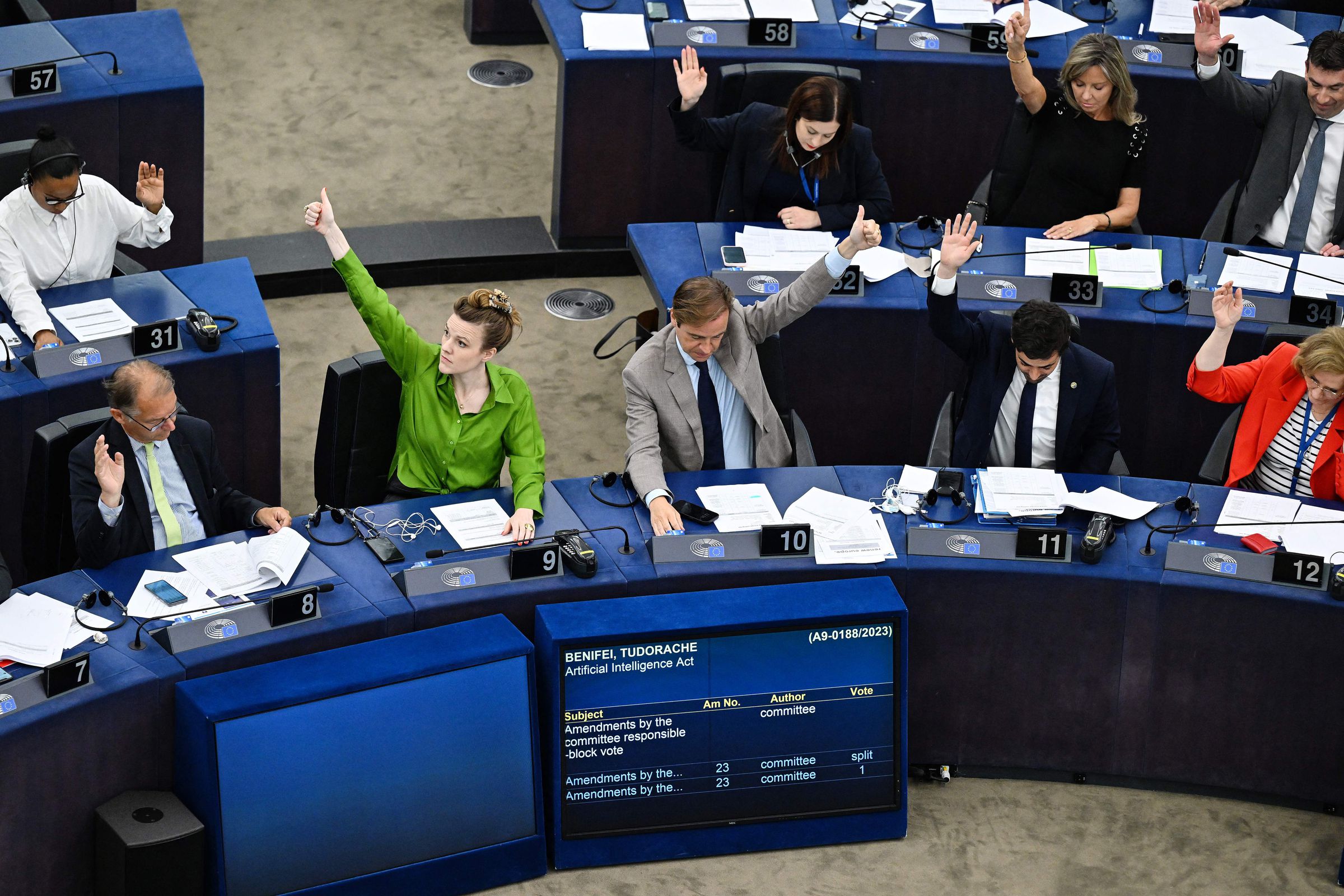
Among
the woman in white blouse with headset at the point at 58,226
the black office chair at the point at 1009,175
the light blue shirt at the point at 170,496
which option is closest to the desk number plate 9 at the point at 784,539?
the light blue shirt at the point at 170,496

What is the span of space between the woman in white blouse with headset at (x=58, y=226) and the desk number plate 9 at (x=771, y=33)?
2547 mm

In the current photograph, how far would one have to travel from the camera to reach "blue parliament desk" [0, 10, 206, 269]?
679 centimetres

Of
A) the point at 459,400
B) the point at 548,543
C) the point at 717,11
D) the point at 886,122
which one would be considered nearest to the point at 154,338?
the point at 459,400

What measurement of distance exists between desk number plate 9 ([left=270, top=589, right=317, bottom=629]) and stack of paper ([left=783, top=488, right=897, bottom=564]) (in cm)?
138

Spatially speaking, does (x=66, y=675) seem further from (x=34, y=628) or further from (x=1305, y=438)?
(x=1305, y=438)

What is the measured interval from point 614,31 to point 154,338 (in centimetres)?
269

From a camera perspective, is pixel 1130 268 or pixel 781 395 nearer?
pixel 781 395

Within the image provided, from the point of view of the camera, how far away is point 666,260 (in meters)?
6.39

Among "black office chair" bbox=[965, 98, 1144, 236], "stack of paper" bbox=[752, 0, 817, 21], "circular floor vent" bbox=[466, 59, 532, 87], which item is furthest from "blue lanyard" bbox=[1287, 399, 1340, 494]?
"circular floor vent" bbox=[466, 59, 532, 87]

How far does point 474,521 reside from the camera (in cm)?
513

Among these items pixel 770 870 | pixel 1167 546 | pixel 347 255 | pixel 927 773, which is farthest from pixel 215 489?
pixel 1167 546

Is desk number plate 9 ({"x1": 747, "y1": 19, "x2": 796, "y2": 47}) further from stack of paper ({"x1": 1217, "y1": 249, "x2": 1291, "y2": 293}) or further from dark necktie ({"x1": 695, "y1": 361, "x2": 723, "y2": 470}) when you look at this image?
dark necktie ({"x1": 695, "y1": 361, "x2": 723, "y2": 470})

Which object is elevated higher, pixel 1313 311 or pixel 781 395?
pixel 1313 311

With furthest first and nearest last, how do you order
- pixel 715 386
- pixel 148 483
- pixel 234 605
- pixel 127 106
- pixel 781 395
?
pixel 127 106 → pixel 781 395 → pixel 715 386 → pixel 148 483 → pixel 234 605
